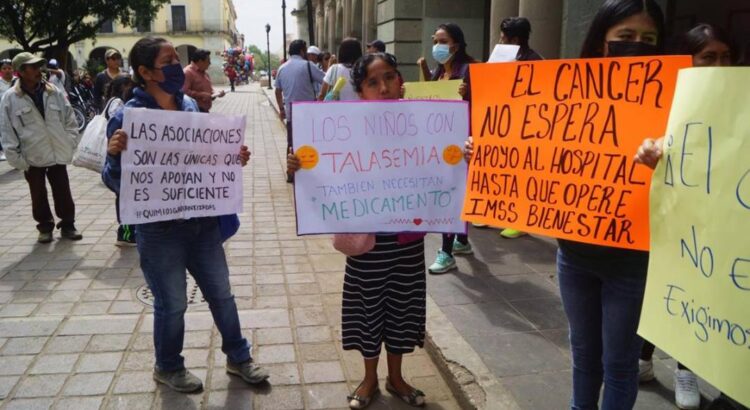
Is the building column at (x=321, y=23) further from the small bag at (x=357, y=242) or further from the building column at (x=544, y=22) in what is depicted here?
the small bag at (x=357, y=242)

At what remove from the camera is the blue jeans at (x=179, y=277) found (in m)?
2.95

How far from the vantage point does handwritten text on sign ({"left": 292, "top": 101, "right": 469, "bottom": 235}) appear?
278 cm

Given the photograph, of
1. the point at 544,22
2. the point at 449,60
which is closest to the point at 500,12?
the point at 544,22

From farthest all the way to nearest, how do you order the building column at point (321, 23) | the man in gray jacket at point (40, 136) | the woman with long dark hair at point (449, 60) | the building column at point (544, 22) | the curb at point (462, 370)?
the building column at point (321, 23), the building column at point (544, 22), the man in gray jacket at point (40, 136), the woman with long dark hair at point (449, 60), the curb at point (462, 370)

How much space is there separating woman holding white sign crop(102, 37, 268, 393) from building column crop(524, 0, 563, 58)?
455 cm

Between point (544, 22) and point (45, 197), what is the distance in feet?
19.0

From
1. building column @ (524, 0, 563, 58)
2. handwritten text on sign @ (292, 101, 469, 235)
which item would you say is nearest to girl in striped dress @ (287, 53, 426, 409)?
handwritten text on sign @ (292, 101, 469, 235)

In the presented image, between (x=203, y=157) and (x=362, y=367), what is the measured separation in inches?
62.3

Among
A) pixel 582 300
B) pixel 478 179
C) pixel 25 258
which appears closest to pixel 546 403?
pixel 582 300

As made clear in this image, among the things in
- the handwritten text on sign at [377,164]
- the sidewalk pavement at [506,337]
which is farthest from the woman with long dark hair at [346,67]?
the handwritten text on sign at [377,164]

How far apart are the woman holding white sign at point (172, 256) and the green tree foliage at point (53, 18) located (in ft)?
68.8

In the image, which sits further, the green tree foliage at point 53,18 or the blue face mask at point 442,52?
the green tree foliage at point 53,18

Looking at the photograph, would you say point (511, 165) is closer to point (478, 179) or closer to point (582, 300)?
point (478, 179)

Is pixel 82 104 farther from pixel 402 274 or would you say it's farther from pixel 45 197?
pixel 402 274
